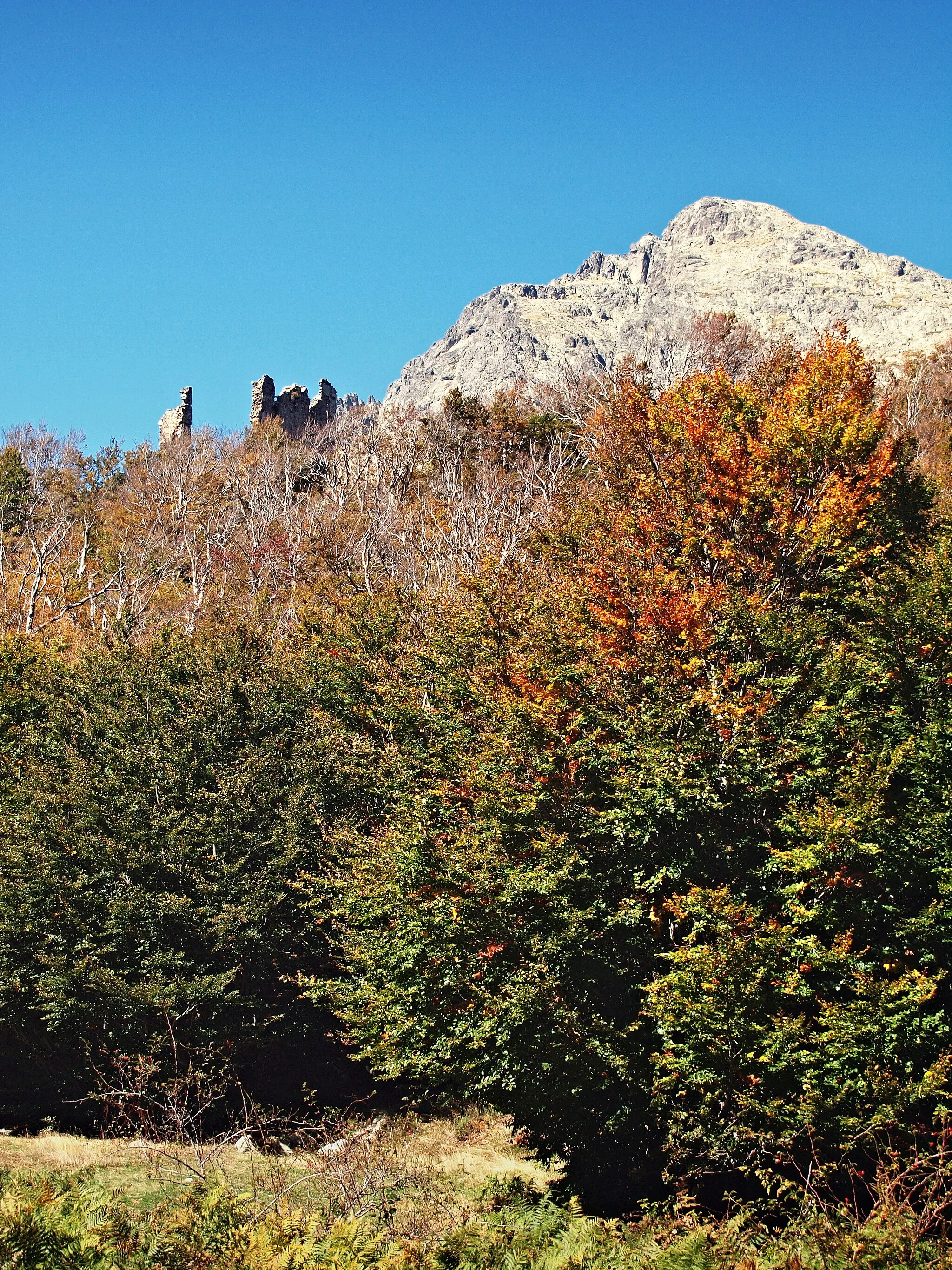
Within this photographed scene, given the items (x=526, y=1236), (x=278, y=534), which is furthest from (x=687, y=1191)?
(x=278, y=534)

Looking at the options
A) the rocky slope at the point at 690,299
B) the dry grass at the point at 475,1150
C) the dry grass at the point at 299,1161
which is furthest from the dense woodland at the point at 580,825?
the rocky slope at the point at 690,299

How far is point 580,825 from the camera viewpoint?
17.0 metres

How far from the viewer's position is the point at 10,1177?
1104 centimetres

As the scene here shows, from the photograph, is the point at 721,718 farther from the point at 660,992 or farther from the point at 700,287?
the point at 700,287

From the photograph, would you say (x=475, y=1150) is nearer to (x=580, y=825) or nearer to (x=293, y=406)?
(x=580, y=825)

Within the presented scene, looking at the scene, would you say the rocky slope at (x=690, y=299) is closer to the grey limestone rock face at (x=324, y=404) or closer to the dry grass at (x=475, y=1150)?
the grey limestone rock face at (x=324, y=404)

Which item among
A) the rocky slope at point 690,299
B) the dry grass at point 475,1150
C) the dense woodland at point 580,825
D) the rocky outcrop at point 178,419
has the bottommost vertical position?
the dry grass at point 475,1150

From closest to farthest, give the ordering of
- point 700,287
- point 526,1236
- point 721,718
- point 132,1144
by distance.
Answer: point 526,1236 → point 721,718 → point 132,1144 → point 700,287

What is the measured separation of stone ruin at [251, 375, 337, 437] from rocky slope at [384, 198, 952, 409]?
2153 inches

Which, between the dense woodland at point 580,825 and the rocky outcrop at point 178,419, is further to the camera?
the rocky outcrop at point 178,419

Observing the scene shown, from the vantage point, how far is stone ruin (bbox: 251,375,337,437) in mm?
65688

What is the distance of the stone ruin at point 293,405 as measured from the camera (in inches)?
2586

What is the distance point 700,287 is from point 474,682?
528ft

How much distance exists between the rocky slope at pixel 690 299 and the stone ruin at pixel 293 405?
Answer: 54.7 metres
